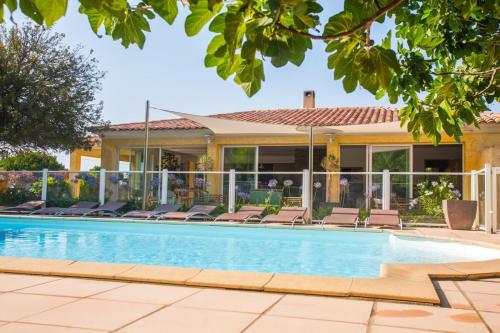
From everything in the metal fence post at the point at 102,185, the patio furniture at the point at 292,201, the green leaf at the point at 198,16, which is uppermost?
the green leaf at the point at 198,16

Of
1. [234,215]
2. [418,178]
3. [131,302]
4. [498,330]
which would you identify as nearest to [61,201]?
[234,215]

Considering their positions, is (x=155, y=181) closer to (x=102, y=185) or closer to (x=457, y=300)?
(x=102, y=185)

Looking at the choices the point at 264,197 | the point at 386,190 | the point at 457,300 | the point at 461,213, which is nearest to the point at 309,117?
the point at 264,197

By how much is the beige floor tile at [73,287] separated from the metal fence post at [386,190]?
9.63 metres

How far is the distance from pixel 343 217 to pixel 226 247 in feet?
11.8

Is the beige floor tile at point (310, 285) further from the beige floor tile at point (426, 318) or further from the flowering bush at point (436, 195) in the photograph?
the flowering bush at point (436, 195)

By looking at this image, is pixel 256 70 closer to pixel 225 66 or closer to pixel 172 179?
pixel 225 66

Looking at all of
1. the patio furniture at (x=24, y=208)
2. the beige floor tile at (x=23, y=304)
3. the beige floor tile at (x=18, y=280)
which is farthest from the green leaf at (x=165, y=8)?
the patio furniture at (x=24, y=208)

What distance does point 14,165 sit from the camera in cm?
2167

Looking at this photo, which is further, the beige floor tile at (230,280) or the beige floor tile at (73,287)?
the beige floor tile at (230,280)

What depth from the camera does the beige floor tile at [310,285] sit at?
360 centimetres

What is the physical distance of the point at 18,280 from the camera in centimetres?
406

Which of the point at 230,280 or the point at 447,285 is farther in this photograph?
the point at 447,285

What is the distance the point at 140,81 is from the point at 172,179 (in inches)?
122
